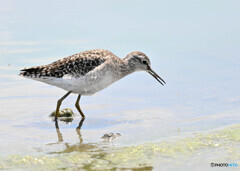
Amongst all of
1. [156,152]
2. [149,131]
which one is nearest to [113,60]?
[149,131]

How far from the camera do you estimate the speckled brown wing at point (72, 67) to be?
35.7 feet

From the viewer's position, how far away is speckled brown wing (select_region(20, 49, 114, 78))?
10.9 m

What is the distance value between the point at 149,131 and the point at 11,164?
2.91 m

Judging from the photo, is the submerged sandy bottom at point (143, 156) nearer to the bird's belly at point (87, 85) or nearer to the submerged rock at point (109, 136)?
the submerged rock at point (109, 136)

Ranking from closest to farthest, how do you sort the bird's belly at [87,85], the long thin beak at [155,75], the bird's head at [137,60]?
the bird's belly at [87,85] → the bird's head at [137,60] → the long thin beak at [155,75]

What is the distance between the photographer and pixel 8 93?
1183 centimetres

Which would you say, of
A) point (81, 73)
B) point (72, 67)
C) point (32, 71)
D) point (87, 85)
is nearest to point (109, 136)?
point (87, 85)

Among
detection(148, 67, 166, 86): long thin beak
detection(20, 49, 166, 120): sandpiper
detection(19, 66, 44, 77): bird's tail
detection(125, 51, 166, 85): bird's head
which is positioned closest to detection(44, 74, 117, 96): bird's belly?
detection(20, 49, 166, 120): sandpiper

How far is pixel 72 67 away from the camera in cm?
1093

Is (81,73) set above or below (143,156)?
above

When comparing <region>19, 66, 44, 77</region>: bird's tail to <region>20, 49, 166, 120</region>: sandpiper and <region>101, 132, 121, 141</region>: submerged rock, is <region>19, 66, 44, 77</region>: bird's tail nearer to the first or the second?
<region>20, 49, 166, 120</region>: sandpiper

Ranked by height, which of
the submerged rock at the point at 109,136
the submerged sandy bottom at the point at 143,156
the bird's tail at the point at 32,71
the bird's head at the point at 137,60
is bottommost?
the submerged sandy bottom at the point at 143,156

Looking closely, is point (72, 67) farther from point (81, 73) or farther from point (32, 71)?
point (32, 71)

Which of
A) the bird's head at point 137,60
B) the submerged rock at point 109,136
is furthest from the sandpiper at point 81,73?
the submerged rock at point 109,136
